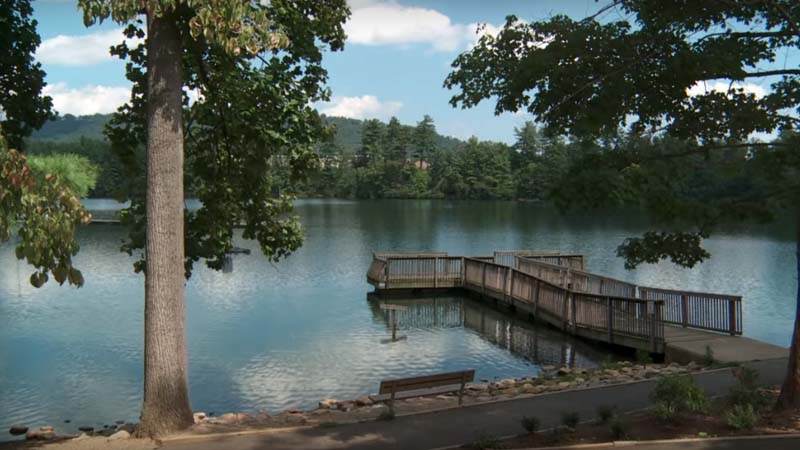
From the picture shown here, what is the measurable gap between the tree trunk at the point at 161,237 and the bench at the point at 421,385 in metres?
2.97

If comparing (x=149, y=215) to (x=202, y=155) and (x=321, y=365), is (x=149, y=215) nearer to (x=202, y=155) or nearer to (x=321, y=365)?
(x=202, y=155)

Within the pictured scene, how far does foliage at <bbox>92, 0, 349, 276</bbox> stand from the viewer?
10.2 m

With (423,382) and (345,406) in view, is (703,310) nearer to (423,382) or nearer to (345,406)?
(423,382)

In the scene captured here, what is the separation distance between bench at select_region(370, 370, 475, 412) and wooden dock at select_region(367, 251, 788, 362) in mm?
5864

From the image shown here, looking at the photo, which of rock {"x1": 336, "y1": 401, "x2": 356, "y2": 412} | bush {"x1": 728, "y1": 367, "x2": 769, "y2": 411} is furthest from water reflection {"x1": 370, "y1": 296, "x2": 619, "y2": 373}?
bush {"x1": 728, "y1": 367, "x2": 769, "y2": 411}

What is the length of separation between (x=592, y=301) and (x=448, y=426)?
11018 mm

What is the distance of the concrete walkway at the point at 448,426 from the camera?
26.3 ft

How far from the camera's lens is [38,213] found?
5746 millimetres

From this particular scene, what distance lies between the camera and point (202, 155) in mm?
11680

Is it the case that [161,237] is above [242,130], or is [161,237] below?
below

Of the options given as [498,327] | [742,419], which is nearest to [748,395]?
[742,419]

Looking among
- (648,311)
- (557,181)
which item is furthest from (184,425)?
(648,311)

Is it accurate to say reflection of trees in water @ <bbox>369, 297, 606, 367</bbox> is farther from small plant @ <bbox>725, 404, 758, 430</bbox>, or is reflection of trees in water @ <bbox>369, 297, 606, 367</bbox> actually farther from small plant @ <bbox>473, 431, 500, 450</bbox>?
small plant @ <bbox>473, 431, 500, 450</bbox>

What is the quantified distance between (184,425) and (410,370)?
26.8 feet
